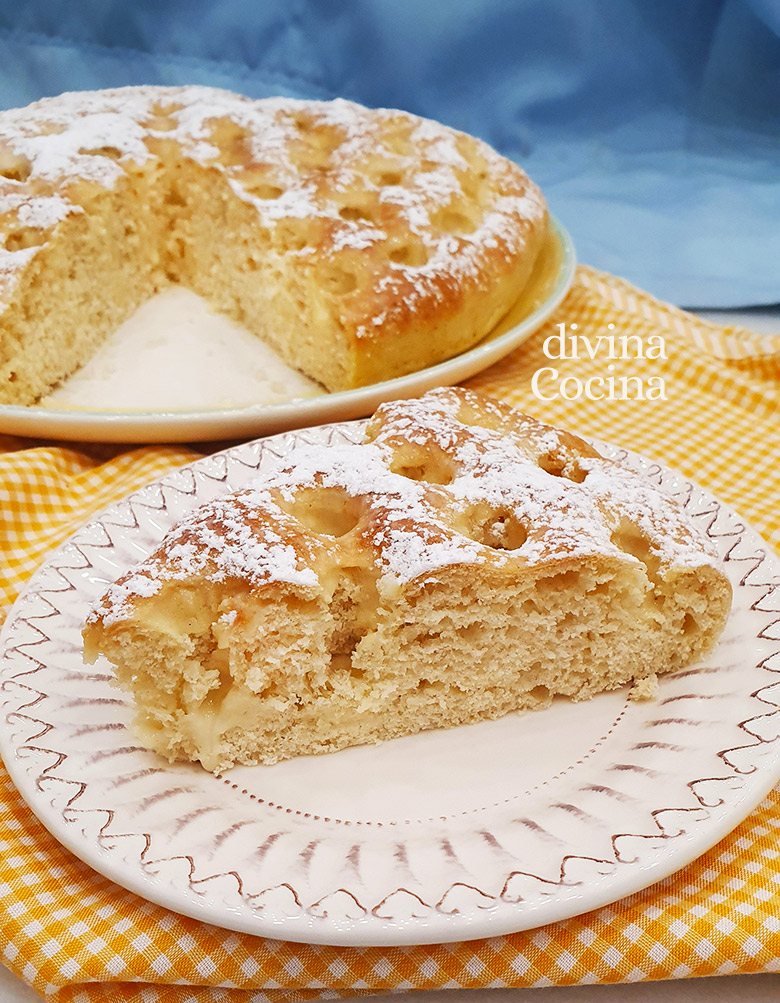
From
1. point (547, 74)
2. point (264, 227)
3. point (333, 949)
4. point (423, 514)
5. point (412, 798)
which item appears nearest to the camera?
A: point (333, 949)

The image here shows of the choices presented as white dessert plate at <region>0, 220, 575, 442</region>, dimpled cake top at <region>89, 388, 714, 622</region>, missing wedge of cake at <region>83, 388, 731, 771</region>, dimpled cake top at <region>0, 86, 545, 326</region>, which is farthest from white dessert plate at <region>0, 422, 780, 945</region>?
dimpled cake top at <region>0, 86, 545, 326</region>

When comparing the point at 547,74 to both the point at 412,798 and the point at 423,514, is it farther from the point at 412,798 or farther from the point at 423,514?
the point at 412,798

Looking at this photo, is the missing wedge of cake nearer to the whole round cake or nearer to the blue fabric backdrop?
the whole round cake

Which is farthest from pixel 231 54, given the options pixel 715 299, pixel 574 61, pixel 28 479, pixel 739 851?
pixel 739 851

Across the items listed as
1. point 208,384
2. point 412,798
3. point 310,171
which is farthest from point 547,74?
point 412,798

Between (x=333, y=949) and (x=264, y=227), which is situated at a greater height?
(x=264, y=227)

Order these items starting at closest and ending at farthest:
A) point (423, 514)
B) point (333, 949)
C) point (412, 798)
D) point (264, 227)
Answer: point (333, 949)
point (412, 798)
point (423, 514)
point (264, 227)
